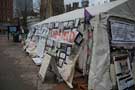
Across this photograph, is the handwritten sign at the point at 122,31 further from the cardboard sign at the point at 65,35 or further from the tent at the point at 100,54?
the cardboard sign at the point at 65,35

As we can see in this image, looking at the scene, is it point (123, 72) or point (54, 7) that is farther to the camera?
point (54, 7)

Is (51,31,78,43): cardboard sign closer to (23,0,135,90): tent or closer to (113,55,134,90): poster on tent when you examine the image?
(23,0,135,90): tent

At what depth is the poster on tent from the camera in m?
6.55

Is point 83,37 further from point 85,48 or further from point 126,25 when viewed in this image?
point 126,25

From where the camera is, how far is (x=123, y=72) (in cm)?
671

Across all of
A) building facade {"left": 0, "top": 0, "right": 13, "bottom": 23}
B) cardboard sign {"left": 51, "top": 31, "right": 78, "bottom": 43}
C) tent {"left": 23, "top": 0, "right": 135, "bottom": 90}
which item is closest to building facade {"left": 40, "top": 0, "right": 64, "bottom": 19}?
cardboard sign {"left": 51, "top": 31, "right": 78, "bottom": 43}

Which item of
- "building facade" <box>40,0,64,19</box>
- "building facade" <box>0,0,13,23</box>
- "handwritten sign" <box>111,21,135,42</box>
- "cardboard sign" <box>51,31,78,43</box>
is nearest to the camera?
"handwritten sign" <box>111,21,135,42</box>

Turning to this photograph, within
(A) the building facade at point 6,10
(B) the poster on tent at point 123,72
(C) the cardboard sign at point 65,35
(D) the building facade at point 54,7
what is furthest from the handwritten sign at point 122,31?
(A) the building facade at point 6,10

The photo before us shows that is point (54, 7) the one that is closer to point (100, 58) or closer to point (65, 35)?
point (65, 35)

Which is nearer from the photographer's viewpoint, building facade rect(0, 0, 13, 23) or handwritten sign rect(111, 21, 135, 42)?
handwritten sign rect(111, 21, 135, 42)

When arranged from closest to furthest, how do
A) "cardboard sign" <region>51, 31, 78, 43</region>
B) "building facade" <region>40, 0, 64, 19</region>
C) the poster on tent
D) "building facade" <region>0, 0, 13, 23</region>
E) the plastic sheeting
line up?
the plastic sheeting < the poster on tent < "cardboard sign" <region>51, 31, 78, 43</region> < "building facade" <region>40, 0, 64, 19</region> < "building facade" <region>0, 0, 13, 23</region>

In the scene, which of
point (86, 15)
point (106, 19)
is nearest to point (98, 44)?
point (106, 19)

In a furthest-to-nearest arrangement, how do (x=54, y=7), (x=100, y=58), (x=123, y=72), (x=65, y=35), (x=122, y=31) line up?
(x=54, y=7)
(x=65, y=35)
(x=122, y=31)
(x=123, y=72)
(x=100, y=58)

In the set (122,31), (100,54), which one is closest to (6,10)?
(122,31)
